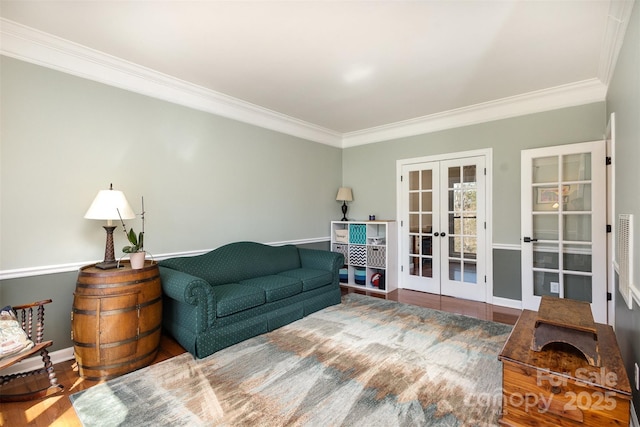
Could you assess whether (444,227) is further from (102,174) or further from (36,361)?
(36,361)

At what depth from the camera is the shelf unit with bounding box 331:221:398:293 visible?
178 inches

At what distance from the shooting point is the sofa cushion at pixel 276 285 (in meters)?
2.98

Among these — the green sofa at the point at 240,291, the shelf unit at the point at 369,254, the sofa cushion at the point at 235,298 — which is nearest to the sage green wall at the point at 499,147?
the shelf unit at the point at 369,254

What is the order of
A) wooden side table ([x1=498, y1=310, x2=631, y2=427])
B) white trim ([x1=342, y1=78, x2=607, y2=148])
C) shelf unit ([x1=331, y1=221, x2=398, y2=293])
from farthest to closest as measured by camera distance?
shelf unit ([x1=331, y1=221, x2=398, y2=293])
white trim ([x1=342, y1=78, x2=607, y2=148])
wooden side table ([x1=498, y1=310, x2=631, y2=427])

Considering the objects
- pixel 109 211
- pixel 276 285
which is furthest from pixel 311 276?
pixel 109 211

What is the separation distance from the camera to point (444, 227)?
4293mm

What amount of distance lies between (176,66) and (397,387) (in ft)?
10.9

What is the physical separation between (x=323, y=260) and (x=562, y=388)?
271cm

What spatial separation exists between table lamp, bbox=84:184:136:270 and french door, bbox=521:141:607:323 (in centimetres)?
423

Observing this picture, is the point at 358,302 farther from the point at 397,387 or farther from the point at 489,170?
the point at 489,170

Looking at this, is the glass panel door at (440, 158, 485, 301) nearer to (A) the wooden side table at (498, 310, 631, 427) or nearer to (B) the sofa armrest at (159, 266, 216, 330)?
(A) the wooden side table at (498, 310, 631, 427)

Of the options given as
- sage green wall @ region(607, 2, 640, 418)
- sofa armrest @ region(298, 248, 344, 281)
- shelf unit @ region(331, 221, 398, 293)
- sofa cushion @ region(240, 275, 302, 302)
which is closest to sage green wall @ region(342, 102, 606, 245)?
shelf unit @ region(331, 221, 398, 293)

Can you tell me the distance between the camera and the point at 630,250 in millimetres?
1748

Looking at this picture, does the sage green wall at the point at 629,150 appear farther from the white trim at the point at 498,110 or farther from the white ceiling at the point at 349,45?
the white trim at the point at 498,110
